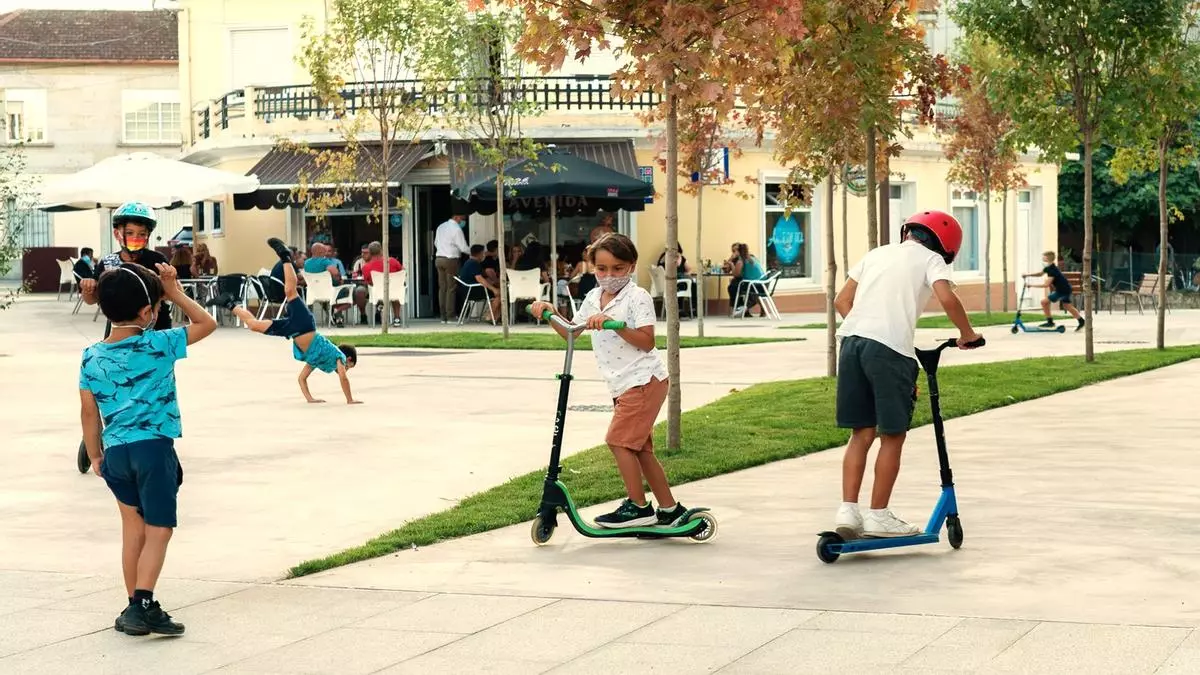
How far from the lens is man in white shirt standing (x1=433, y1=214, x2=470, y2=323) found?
30328 millimetres

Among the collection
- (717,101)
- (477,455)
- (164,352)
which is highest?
(717,101)

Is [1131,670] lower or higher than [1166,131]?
lower

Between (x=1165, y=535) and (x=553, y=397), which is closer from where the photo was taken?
(x=1165, y=535)

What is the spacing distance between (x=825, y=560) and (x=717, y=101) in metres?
3.81

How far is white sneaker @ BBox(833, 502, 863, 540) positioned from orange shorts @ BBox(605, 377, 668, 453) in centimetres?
98

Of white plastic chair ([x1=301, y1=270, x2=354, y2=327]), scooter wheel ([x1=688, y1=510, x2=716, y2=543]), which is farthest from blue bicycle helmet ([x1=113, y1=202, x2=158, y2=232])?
white plastic chair ([x1=301, y1=270, x2=354, y2=327])

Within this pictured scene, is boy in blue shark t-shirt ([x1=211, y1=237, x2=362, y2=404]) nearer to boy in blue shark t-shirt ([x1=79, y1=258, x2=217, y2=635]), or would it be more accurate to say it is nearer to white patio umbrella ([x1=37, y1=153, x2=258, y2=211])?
boy in blue shark t-shirt ([x1=79, y1=258, x2=217, y2=635])

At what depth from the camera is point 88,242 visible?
5503 cm

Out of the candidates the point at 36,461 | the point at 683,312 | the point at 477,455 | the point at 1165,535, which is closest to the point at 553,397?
the point at 477,455

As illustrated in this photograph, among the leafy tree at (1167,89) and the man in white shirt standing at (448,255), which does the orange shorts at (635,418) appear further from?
the man in white shirt standing at (448,255)

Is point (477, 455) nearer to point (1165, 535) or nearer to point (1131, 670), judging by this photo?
point (1165, 535)

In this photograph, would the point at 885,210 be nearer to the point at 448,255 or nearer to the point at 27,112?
the point at 448,255

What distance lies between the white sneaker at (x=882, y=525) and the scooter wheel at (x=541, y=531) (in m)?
1.43

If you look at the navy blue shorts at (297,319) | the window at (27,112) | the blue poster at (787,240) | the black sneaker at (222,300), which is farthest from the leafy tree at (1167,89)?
the window at (27,112)
